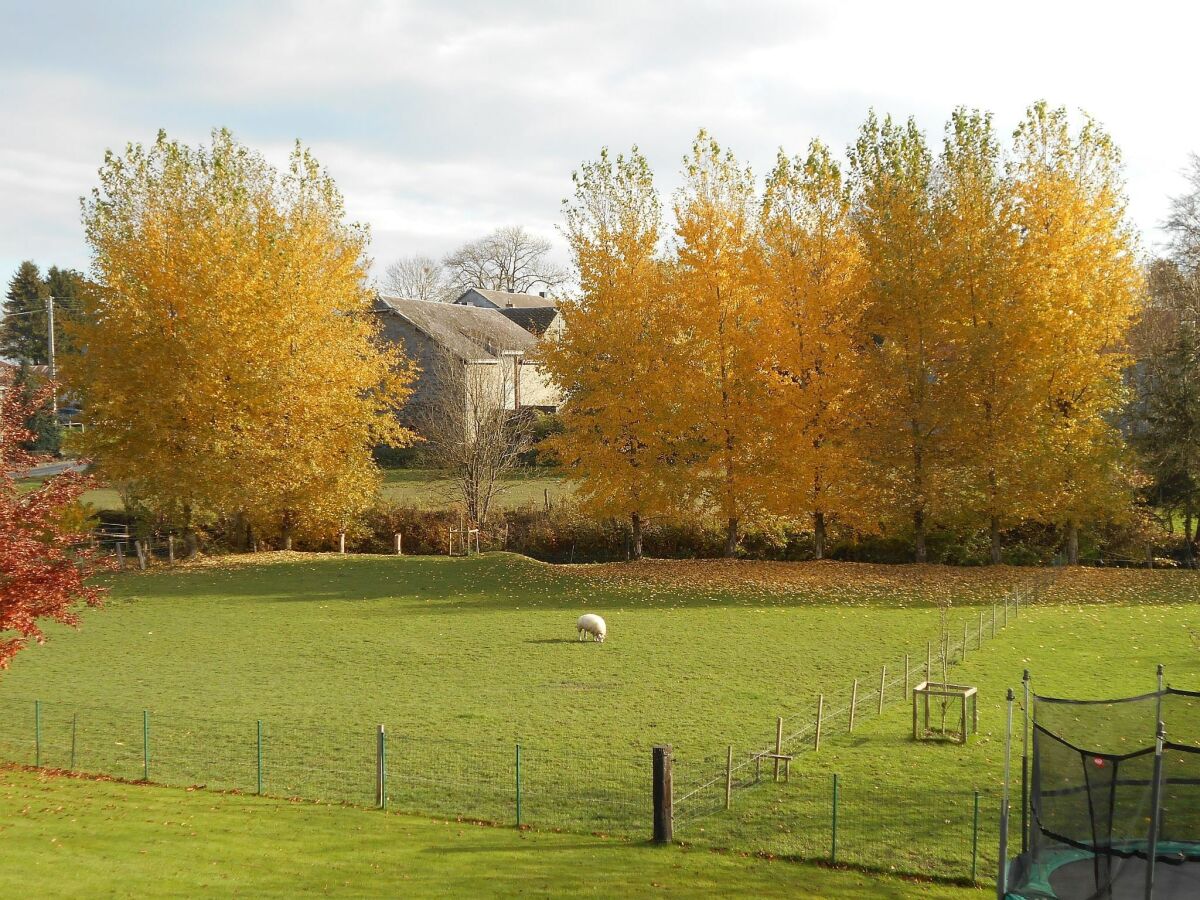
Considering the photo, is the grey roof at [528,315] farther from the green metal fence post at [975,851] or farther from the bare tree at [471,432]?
the green metal fence post at [975,851]

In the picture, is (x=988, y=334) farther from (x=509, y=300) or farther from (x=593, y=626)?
(x=509, y=300)

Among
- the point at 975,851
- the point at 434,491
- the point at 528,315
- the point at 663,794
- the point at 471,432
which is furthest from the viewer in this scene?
the point at 528,315

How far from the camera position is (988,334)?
34.4 metres

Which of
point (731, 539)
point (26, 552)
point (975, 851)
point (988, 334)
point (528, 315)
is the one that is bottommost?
point (975, 851)

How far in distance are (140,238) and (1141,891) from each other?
39.3 metres

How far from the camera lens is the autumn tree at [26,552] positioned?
16922 mm

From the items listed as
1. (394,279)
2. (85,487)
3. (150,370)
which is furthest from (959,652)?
(394,279)

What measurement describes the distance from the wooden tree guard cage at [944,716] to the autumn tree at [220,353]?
2711cm

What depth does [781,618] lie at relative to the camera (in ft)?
94.9

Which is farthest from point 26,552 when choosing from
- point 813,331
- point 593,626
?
point 813,331

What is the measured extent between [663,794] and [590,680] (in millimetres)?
8486

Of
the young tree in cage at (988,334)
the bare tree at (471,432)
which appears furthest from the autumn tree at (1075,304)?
the bare tree at (471,432)

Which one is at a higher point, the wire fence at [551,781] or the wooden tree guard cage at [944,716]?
the wooden tree guard cage at [944,716]

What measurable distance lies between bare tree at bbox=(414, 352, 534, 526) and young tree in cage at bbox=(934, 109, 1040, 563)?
20802 millimetres
